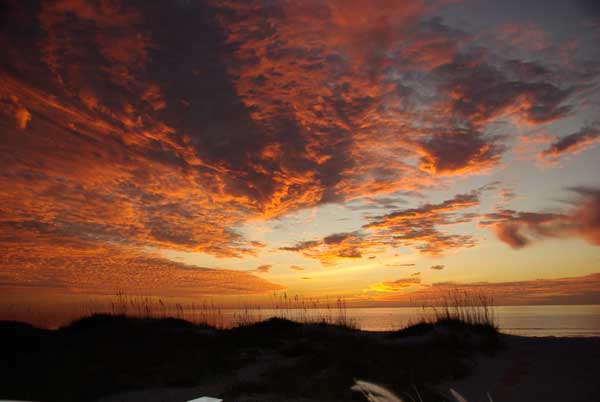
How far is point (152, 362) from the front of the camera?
939cm

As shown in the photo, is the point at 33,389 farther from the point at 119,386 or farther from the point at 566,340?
the point at 566,340

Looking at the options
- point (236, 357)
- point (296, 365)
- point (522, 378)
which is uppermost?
point (236, 357)

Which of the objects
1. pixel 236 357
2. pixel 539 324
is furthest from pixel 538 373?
pixel 539 324

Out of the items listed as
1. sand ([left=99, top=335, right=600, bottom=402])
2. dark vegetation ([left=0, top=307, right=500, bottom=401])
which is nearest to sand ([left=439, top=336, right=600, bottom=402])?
sand ([left=99, top=335, right=600, bottom=402])

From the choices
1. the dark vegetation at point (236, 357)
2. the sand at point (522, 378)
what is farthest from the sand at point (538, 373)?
the dark vegetation at point (236, 357)

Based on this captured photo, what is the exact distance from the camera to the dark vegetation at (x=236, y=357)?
7.36 meters

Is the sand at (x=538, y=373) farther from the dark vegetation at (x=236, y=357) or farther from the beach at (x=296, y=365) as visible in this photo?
the dark vegetation at (x=236, y=357)

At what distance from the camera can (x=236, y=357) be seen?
31.4 feet

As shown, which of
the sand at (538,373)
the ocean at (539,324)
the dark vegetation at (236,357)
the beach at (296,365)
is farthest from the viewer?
the ocean at (539,324)

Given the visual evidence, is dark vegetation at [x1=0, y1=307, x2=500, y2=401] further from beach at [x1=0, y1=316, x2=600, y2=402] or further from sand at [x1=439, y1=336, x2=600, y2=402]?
sand at [x1=439, y1=336, x2=600, y2=402]

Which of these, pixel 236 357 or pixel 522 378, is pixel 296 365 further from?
pixel 522 378

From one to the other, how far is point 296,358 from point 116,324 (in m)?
6.21

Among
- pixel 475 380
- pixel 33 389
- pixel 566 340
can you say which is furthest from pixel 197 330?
pixel 566 340

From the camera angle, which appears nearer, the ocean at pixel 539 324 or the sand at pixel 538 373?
the sand at pixel 538 373
